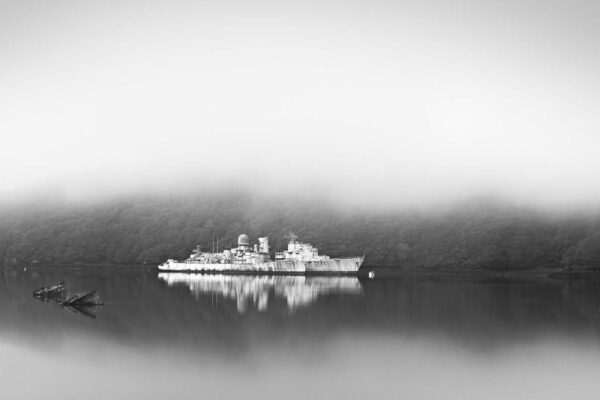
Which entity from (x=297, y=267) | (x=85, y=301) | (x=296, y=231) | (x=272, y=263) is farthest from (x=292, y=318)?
(x=296, y=231)

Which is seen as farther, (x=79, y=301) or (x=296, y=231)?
(x=296, y=231)

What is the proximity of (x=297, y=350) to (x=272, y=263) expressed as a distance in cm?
7268

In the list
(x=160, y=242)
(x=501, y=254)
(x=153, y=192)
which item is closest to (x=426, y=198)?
(x=501, y=254)

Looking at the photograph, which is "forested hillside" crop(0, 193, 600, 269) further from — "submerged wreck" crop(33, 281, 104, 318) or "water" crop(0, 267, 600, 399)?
"submerged wreck" crop(33, 281, 104, 318)

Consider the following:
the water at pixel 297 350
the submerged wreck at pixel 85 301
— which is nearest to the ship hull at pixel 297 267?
the water at pixel 297 350

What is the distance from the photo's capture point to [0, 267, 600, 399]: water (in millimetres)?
20656

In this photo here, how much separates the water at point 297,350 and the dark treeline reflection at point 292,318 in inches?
3.7

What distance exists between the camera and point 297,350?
26859mm

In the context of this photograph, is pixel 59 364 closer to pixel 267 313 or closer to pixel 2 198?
pixel 267 313

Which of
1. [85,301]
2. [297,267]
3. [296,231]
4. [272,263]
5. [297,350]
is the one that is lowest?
[297,350]

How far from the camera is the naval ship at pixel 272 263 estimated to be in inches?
3826

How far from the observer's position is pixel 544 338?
101ft

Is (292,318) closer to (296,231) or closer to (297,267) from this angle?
(297,267)

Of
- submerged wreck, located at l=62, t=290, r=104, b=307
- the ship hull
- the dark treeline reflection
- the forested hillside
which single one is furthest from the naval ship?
submerged wreck, located at l=62, t=290, r=104, b=307
